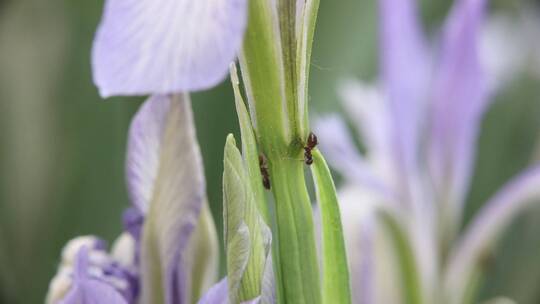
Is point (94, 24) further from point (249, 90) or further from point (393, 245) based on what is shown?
point (249, 90)

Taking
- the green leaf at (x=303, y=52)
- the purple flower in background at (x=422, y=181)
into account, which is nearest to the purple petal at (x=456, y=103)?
the purple flower in background at (x=422, y=181)

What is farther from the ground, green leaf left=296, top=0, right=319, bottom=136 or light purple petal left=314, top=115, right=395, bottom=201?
light purple petal left=314, top=115, right=395, bottom=201

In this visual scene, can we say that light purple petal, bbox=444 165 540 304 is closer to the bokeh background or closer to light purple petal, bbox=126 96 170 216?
the bokeh background

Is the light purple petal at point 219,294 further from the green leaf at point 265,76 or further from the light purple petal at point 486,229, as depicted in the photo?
the light purple petal at point 486,229

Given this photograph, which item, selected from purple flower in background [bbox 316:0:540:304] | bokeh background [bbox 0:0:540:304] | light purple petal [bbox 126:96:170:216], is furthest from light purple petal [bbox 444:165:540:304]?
light purple petal [bbox 126:96:170:216]

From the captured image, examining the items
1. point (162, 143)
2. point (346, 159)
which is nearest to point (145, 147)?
point (162, 143)

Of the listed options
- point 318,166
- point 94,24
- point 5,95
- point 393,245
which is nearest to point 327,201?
point 318,166
